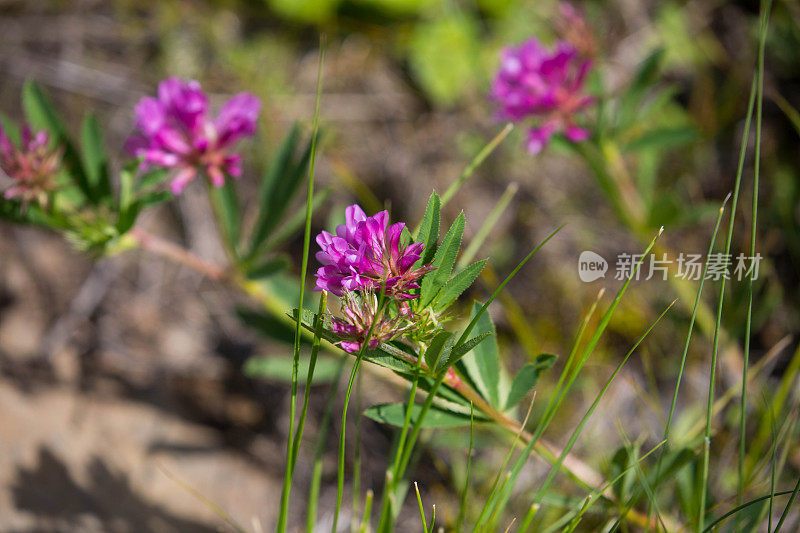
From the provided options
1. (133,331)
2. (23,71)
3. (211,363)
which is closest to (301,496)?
(211,363)

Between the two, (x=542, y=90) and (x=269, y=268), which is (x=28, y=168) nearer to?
(x=269, y=268)

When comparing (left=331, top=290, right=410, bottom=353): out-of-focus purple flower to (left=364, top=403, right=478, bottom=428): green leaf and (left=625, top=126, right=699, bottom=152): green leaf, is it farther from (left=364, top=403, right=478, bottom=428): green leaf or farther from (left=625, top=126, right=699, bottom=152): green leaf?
(left=625, top=126, right=699, bottom=152): green leaf

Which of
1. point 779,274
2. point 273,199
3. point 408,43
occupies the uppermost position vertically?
point 408,43

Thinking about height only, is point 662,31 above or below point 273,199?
above

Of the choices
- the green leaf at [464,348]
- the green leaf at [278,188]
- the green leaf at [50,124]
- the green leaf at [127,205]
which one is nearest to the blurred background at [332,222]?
the green leaf at [278,188]

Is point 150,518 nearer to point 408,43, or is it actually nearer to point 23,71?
point 23,71

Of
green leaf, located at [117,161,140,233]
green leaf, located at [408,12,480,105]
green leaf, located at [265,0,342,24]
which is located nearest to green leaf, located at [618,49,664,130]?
green leaf, located at [408,12,480,105]
